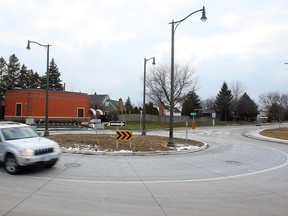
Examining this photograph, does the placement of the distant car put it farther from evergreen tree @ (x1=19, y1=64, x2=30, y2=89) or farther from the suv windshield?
evergreen tree @ (x1=19, y1=64, x2=30, y2=89)

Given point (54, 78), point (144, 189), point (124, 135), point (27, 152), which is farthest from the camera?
point (54, 78)

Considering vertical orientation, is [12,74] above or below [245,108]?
above

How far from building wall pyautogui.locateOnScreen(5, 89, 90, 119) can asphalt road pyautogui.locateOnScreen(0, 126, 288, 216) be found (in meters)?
37.2

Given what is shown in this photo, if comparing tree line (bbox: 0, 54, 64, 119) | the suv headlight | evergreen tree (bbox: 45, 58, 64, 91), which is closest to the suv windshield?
the suv headlight

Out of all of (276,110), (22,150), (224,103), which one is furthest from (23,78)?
(276,110)

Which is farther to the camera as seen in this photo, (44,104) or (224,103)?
(224,103)

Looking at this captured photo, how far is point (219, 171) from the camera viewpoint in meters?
10.0

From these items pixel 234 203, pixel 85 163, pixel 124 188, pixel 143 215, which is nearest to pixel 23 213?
pixel 143 215

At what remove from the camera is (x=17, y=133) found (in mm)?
9562

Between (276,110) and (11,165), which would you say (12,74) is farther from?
(276,110)

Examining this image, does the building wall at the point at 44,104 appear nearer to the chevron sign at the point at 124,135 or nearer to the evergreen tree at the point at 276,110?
the chevron sign at the point at 124,135

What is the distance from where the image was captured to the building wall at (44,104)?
148 ft

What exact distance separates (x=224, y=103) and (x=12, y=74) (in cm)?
6056

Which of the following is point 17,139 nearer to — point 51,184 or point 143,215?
point 51,184
